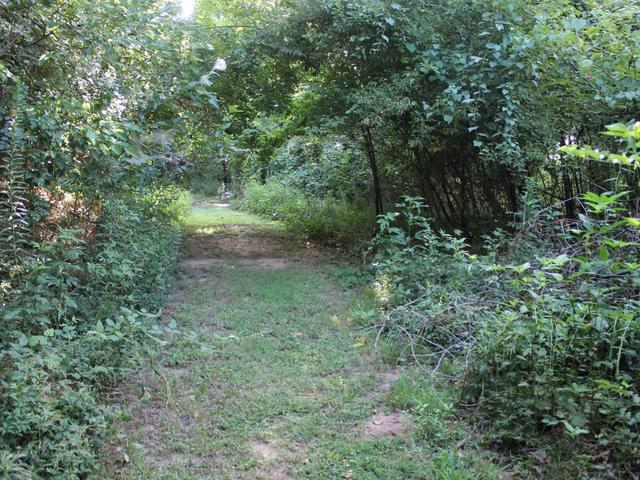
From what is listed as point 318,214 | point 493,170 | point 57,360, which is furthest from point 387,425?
point 318,214

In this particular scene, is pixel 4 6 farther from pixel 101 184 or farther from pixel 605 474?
pixel 605 474

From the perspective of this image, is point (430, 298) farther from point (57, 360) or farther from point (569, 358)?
point (57, 360)

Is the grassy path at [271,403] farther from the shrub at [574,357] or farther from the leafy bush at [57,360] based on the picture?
the shrub at [574,357]

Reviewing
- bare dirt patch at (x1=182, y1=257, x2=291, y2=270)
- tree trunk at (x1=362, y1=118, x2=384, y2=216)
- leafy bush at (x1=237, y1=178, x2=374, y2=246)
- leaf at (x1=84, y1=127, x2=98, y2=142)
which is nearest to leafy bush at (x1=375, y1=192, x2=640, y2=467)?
leaf at (x1=84, y1=127, x2=98, y2=142)

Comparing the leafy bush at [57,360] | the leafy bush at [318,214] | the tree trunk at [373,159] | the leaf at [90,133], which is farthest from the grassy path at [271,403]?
the leafy bush at [318,214]

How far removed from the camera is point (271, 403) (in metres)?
3.20

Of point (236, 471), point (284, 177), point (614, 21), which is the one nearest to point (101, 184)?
point (236, 471)

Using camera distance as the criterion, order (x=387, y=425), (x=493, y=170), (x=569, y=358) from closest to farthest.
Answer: (x=569, y=358) < (x=387, y=425) < (x=493, y=170)

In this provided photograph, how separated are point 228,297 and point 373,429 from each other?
311 centimetres

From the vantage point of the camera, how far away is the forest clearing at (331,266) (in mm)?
2520

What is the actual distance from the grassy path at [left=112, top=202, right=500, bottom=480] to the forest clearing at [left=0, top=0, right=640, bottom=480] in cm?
2

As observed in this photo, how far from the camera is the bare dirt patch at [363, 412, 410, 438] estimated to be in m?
2.86

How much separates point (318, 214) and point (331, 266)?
325 centimetres

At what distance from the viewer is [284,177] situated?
14.6 m
